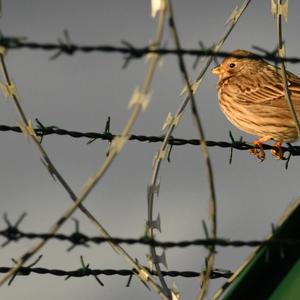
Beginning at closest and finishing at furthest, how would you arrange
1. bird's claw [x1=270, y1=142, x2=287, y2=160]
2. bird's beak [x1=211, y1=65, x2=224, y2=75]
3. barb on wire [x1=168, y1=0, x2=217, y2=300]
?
barb on wire [x1=168, y1=0, x2=217, y2=300] → bird's claw [x1=270, y1=142, x2=287, y2=160] → bird's beak [x1=211, y1=65, x2=224, y2=75]

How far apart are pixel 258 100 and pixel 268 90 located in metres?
0.16

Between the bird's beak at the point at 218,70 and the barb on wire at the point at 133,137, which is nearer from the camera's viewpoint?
the barb on wire at the point at 133,137

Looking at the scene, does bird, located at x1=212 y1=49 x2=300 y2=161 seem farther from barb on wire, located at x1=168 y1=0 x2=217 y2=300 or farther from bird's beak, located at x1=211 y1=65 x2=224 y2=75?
barb on wire, located at x1=168 y1=0 x2=217 y2=300

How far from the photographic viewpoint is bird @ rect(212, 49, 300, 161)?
12.1m

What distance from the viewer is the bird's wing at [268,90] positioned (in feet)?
40.9

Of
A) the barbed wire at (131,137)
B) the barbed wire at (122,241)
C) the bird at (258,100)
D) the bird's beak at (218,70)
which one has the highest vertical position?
the bird's beak at (218,70)

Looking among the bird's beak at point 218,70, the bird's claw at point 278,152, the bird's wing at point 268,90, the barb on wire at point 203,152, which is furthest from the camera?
the bird's beak at point 218,70

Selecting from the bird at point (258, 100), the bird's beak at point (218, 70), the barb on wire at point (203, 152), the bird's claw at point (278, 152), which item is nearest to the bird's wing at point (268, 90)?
the bird at point (258, 100)

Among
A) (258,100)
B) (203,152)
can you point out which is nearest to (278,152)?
(258,100)

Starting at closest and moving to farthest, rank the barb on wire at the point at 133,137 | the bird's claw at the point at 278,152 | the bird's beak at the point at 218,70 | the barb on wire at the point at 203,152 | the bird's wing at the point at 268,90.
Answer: the barb on wire at the point at 203,152, the barb on wire at the point at 133,137, the bird's claw at the point at 278,152, the bird's wing at the point at 268,90, the bird's beak at the point at 218,70

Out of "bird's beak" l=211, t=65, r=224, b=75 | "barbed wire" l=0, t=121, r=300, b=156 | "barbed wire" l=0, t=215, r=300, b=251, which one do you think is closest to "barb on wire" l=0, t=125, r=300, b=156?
"barbed wire" l=0, t=121, r=300, b=156

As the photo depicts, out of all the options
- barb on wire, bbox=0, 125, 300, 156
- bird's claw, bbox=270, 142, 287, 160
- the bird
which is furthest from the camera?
the bird

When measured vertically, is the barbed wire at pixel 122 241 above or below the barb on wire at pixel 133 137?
below

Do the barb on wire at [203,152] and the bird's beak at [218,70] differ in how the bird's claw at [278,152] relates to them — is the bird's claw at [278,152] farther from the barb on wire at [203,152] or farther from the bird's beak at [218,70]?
the barb on wire at [203,152]
